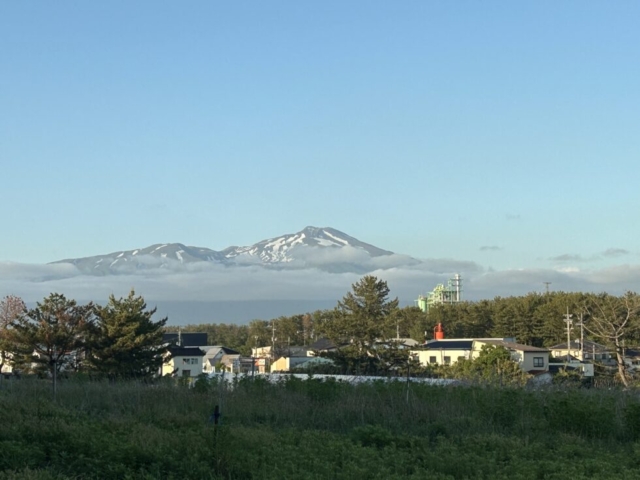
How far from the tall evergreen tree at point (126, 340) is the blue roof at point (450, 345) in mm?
25441

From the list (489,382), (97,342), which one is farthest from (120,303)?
(489,382)

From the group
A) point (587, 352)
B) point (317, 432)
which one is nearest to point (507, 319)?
point (587, 352)

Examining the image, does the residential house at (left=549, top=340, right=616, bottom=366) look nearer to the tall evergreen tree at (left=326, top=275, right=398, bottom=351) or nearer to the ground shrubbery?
the tall evergreen tree at (left=326, top=275, right=398, bottom=351)

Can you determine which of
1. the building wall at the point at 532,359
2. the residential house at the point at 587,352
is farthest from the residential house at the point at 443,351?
the residential house at the point at 587,352

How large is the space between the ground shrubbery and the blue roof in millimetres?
45996

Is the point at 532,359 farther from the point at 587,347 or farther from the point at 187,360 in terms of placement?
the point at 187,360

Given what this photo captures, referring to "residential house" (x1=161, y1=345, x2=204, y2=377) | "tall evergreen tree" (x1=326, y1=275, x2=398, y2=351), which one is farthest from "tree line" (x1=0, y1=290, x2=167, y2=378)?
"residential house" (x1=161, y1=345, x2=204, y2=377)

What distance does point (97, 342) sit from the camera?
1503 inches

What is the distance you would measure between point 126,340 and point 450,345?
29551 millimetres

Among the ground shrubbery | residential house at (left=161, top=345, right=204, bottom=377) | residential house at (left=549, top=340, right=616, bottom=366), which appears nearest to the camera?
the ground shrubbery

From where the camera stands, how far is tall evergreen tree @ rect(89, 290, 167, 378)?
37.8 metres

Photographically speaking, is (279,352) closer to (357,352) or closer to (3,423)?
(357,352)

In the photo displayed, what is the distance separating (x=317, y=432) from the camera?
937cm

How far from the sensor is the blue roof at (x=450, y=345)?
5862cm
